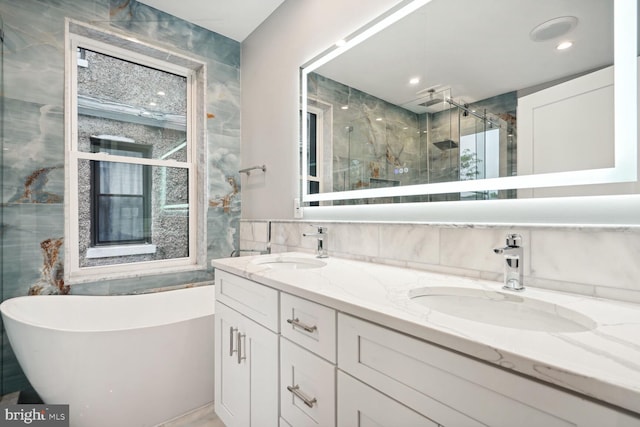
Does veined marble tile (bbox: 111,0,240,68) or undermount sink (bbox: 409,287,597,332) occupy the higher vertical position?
veined marble tile (bbox: 111,0,240,68)

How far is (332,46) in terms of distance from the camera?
68.4 inches

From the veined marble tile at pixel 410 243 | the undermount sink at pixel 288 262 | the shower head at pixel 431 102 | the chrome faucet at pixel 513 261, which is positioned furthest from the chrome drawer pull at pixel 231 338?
the shower head at pixel 431 102

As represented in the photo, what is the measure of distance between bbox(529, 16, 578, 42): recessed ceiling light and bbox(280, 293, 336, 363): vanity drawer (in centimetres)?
110

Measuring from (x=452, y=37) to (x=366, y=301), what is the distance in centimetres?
112

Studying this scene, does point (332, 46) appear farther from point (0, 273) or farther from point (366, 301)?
point (0, 273)

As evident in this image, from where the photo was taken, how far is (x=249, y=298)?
3.98 ft

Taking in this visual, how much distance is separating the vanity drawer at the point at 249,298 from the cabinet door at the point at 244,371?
3 cm

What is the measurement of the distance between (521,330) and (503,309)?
0.35 meters

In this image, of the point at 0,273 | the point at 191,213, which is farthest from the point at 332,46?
the point at 0,273

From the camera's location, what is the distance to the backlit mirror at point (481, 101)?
881 mm

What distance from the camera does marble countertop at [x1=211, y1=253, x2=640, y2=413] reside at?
423mm

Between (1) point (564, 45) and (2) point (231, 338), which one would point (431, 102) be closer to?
(1) point (564, 45)

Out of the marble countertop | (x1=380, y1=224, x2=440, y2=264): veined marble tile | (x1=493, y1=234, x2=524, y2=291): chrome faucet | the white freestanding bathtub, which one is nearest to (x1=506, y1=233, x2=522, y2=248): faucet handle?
(x1=493, y1=234, x2=524, y2=291): chrome faucet

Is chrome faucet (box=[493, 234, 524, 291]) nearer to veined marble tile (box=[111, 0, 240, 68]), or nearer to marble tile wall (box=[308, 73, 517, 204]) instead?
marble tile wall (box=[308, 73, 517, 204])
